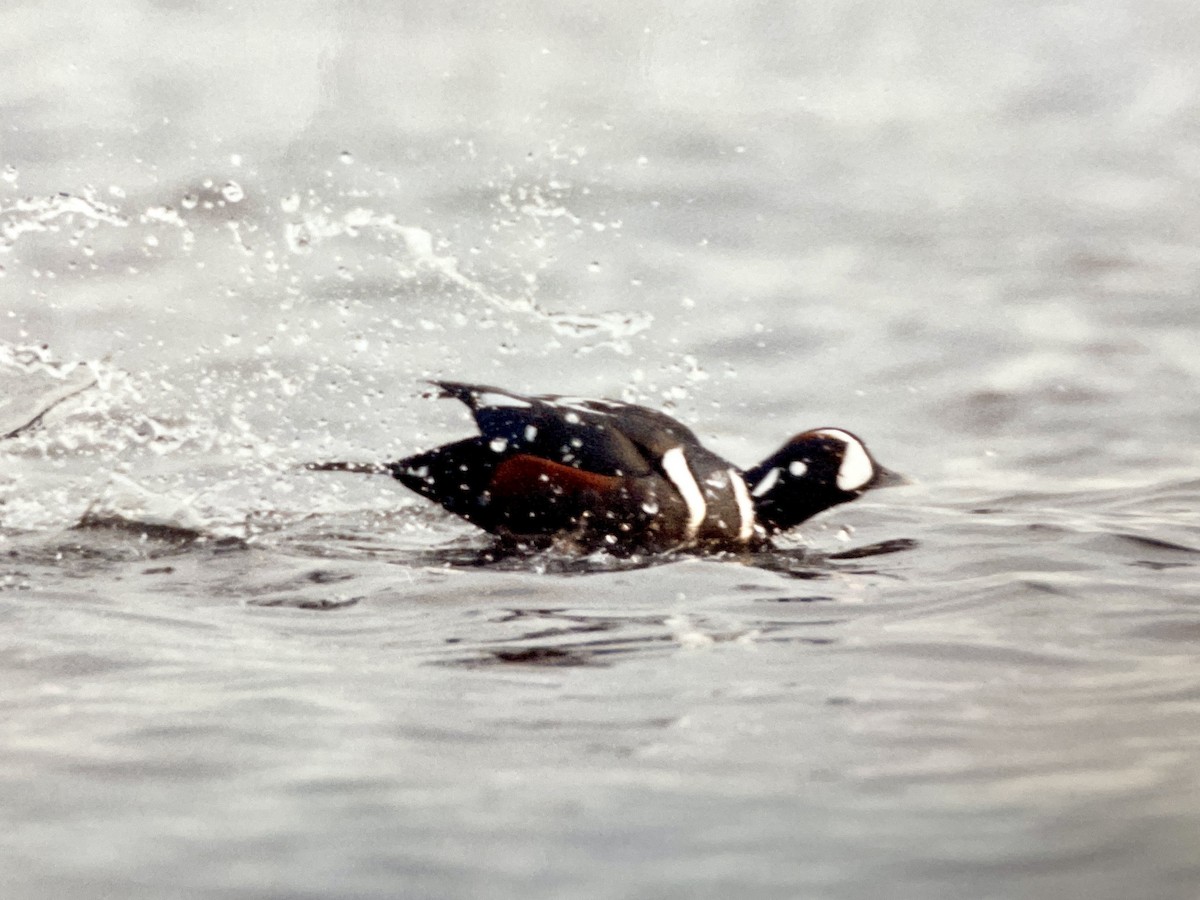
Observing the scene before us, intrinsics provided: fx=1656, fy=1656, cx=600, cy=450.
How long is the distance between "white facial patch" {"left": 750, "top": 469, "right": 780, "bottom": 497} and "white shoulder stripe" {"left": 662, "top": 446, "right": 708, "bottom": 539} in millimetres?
631

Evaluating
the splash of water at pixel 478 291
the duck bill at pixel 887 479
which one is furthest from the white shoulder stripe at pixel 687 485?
the splash of water at pixel 478 291

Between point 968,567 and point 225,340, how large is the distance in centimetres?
492

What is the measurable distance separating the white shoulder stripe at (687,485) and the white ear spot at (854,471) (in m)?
0.89

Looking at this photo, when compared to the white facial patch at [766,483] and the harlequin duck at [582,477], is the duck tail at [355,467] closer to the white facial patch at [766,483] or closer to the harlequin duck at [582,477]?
the harlequin duck at [582,477]

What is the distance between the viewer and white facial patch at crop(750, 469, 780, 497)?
748 centimetres

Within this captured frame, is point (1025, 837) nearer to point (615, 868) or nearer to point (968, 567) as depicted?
point (615, 868)

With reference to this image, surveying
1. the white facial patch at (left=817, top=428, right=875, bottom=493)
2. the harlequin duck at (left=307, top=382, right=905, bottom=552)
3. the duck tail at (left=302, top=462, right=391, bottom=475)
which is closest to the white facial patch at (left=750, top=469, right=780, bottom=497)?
the harlequin duck at (left=307, top=382, right=905, bottom=552)

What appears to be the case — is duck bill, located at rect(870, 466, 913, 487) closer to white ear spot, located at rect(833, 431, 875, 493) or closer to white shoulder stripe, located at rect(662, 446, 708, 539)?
white ear spot, located at rect(833, 431, 875, 493)

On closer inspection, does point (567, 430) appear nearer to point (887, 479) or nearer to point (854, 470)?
point (854, 470)

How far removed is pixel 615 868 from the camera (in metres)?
2.88

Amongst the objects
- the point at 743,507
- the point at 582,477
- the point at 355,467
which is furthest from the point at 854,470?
the point at 355,467

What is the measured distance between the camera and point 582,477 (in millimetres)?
6711

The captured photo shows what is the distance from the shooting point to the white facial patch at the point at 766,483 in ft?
24.5

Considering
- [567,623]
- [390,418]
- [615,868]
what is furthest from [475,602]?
[390,418]
